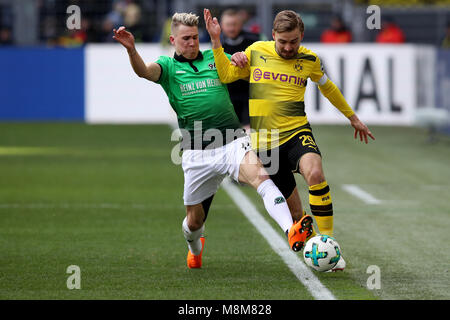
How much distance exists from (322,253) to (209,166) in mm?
1097

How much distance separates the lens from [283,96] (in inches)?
296

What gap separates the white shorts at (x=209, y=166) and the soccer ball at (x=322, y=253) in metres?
0.79

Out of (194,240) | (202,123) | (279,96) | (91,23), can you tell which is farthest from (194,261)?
(91,23)

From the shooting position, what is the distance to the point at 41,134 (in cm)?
2034

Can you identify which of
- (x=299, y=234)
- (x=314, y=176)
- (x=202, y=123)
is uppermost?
(x=202, y=123)

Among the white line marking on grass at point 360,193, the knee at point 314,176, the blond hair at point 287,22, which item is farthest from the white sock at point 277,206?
the white line marking on grass at point 360,193

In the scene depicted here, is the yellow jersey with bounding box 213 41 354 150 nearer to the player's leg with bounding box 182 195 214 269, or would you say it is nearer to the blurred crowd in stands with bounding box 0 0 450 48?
the player's leg with bounding box 182 195 214 269

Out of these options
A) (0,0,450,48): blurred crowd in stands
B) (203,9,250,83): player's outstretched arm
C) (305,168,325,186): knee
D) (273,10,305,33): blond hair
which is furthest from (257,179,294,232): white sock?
(0,0,450,48): blurred crowd in stands

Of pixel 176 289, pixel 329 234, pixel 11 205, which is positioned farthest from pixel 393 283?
pixel 11 205

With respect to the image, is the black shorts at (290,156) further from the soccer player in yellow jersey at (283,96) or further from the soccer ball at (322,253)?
the soccer ball at (322,253)

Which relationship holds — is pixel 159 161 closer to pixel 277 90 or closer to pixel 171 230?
pixel 171 230

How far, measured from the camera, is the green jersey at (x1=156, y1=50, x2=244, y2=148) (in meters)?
7.40
